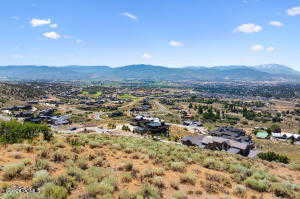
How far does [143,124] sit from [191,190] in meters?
70.5

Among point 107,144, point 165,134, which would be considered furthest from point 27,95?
point 107,144

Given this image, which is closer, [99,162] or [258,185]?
[258,185]

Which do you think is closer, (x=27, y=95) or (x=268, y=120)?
(x=268, y=120)

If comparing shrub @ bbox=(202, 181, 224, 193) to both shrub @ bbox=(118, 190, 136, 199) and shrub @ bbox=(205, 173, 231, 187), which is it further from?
shrub @ bbox=(118, 190, 136, 199)

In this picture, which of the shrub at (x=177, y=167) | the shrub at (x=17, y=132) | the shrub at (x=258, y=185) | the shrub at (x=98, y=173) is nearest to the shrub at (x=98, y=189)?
the shrub at (x=98, y=173)

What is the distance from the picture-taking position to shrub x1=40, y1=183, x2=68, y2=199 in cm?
933

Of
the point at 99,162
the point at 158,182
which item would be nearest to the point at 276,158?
the point at 158,182

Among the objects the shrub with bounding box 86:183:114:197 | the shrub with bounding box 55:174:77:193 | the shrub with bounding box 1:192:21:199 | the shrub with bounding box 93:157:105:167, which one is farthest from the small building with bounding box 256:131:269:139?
the shrub with bounding box 1:192:21:199

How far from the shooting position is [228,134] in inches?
3103

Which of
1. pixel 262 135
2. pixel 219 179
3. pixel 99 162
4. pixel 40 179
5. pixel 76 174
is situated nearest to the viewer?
pixel 40 179

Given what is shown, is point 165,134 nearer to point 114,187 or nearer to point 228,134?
point 228,134

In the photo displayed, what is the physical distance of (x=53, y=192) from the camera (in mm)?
9570

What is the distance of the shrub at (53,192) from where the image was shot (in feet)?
30.6

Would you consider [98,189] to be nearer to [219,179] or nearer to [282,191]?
[219,179]
